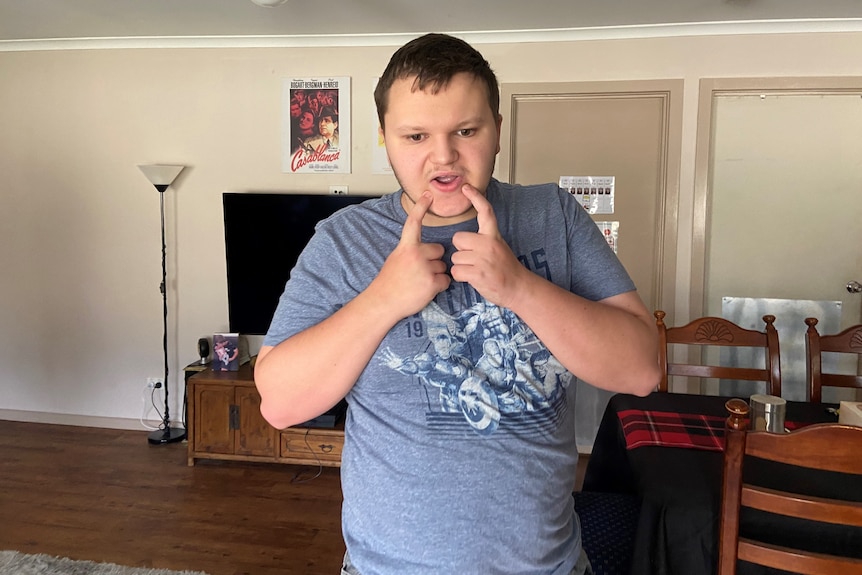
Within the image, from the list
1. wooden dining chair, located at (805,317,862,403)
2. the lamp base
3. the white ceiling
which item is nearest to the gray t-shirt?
wooden dining chair, located at (805,317,862,403)

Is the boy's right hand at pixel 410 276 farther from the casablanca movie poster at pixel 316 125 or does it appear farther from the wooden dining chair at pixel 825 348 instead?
the casablanca movie poster at pixel 316 125

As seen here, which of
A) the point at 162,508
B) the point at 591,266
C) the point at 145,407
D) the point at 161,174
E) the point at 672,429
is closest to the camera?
the point at 591,266

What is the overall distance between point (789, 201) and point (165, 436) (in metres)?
3.66

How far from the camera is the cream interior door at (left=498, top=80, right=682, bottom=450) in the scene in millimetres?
3160

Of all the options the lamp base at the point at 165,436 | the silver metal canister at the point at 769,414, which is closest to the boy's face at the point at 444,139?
the silver metal canister at the point at 769,414

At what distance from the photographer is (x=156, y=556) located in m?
2.31

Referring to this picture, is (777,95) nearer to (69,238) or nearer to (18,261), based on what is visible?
(69,238)

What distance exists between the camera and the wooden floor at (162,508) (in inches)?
91.8

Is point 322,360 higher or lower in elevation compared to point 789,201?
lower

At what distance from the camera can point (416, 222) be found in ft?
2.21

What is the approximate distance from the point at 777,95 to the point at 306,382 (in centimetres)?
326

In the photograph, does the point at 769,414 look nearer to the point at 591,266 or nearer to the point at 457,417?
the point at 591,266

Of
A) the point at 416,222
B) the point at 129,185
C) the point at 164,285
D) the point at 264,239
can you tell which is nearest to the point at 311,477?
the point at 264,239

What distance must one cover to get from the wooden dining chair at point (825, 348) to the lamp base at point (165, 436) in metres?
3.16
